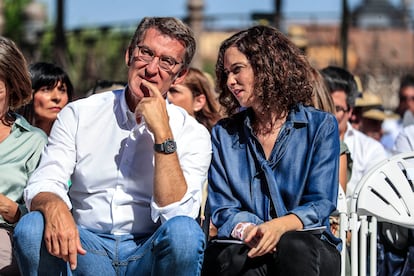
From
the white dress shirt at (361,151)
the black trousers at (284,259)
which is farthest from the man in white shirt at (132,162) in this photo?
the white dress shirt at (361,151)

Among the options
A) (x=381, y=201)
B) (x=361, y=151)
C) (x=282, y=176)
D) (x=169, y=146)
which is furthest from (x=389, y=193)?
(x=361, y=151)

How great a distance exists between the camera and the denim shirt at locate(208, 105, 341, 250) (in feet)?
13.7

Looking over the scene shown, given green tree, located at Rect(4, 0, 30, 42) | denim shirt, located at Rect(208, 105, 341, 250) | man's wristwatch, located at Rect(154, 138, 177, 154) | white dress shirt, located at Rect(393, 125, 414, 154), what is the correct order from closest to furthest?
man's wristwatch, located at Rect(154, 138, 177, 154)
denim shirt, located at Rect(208, 105, 341, 250)
white dress shirt, located at Rect(393, 125, 414, 154)
green tree, located at Rect(4, 0, 30, 42)

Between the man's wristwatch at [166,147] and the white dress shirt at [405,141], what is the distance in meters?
2.58

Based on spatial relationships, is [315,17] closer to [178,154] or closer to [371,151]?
[371,151]

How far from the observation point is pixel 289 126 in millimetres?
4312

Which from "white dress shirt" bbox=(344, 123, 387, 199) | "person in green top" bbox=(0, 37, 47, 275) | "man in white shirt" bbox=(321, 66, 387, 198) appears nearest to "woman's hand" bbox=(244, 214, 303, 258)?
"person in green top" bbox=(0, 37, 47, 275)

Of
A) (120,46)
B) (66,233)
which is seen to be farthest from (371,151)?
(120,46)

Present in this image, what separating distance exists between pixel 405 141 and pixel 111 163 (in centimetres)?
267

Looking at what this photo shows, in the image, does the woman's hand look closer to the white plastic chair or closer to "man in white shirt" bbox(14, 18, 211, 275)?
"man in white shirt" bbox(14, 18, 211, 275)

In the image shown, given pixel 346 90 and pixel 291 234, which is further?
pixel 346 90

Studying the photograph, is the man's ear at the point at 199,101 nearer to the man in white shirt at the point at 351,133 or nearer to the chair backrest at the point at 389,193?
the man in white shirt at the point at 351,133

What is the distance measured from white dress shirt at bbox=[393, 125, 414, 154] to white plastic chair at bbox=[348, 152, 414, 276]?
1.34 meters

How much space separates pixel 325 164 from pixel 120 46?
48.4 feet
